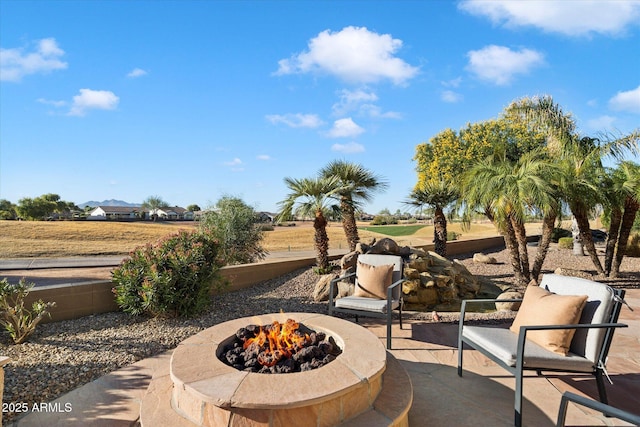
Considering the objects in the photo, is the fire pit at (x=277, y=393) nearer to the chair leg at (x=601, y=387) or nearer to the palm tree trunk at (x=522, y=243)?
the chair leg at (x=601, y=387)

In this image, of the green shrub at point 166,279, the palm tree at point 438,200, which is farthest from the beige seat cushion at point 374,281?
the palm tree at point 438,200

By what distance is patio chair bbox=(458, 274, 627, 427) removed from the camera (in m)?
2.91

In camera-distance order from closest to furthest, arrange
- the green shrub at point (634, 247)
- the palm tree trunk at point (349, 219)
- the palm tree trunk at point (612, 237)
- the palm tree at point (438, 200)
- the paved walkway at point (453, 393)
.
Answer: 1. the paved walkway at point (453, 393)
2. the palm tree trunk at point (612, 237)
3. the palm tree trunk at point (349, 219)
4. the palm tree at point (438, 200)
5. the green shrub at point (634, 247)

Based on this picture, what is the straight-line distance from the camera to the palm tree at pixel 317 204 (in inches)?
339

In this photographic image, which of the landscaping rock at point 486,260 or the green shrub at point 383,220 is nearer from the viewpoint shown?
the landscaping rock at point 486,260

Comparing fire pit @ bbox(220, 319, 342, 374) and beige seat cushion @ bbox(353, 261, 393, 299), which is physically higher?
beige seat cushion @ bbox(353, 261, 393, 299)

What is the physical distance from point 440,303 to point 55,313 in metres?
6.54

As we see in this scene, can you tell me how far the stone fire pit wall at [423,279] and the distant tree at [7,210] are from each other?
57.0 metres

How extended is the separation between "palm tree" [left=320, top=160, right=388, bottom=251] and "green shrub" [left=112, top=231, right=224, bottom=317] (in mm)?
4605

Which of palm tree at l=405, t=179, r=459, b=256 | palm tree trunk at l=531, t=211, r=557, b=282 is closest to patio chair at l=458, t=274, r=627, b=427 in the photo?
palm tree trunk at l=531, t=211, r=557, b=282

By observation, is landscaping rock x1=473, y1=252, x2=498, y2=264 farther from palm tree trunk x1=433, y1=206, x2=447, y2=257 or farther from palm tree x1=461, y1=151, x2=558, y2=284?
palm tree x1=461, y1=151, x2=558, y2=284

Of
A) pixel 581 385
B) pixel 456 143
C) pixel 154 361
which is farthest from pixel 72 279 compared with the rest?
pixel 456 143

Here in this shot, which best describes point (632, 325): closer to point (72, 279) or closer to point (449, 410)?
point (449, 410)

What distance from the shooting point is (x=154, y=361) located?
13.1ft
